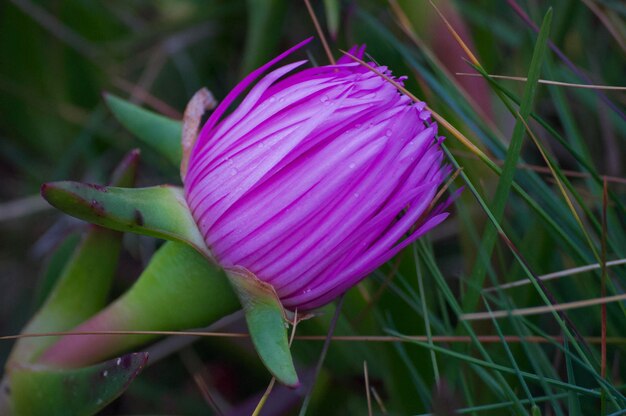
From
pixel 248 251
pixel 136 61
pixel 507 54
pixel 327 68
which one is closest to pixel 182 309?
pixel 248 251

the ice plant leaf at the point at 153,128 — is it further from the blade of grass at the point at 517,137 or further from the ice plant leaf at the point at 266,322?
the blade of grass at the point at 517,137

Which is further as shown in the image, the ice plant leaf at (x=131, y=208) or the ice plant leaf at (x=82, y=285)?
the ice plant leaf at (x=82, y=285)

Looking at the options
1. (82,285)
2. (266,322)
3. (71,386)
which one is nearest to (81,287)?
(82,285)

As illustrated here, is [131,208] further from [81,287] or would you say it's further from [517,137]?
[517,137]

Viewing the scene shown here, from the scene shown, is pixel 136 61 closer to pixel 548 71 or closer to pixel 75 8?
pixel 75 8

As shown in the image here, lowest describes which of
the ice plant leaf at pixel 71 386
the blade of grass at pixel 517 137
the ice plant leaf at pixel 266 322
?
the ice plant leaf at pixel 71 386

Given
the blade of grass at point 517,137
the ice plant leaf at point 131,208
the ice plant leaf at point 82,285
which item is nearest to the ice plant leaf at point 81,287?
Answer: the ice plant leaf at point 82,285

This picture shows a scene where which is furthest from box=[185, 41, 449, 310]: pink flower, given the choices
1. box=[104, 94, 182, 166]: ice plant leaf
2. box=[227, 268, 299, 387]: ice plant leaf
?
box=[104, 94, 182, 166]: ice plant leaf
